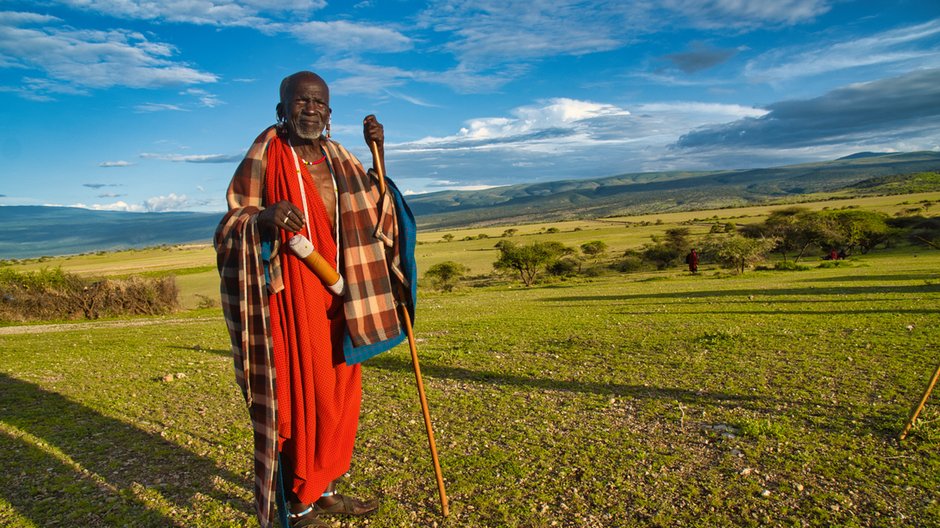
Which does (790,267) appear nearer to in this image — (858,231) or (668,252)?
(858,231)

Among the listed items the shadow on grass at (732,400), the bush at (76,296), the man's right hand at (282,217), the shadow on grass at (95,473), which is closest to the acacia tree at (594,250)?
the bush at (76,296)

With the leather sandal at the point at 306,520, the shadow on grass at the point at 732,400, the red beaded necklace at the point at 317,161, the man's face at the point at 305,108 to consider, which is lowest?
the shadow on grass at the point at 732,400

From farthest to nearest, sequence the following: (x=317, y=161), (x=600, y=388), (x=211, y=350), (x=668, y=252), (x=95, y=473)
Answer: (x=668, y=252), (x=211, y=350), (x=600, y=388), (x=95, y=473), (x=317, y=161)

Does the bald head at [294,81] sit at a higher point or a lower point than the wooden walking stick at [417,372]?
higher

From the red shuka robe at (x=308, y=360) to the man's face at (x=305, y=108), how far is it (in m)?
0.17

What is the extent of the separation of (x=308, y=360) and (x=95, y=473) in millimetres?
2713

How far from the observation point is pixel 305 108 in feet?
13.8

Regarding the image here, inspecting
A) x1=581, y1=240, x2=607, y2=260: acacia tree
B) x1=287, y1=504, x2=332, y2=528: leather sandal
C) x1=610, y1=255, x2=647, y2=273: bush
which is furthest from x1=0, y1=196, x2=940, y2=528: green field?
x1=581, y1=240, x2=607, y2=260: acacia tree

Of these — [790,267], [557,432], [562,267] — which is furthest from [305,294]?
[562,267]

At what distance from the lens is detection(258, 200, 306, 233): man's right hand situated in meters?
3.61

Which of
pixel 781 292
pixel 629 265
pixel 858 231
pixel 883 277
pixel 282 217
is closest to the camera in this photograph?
pixel 282 217

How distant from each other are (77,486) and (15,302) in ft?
74.4

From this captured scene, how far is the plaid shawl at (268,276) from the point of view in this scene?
3.80 metres

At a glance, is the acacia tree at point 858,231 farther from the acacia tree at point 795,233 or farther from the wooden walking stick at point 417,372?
the wooden walking stick at point 417,372
